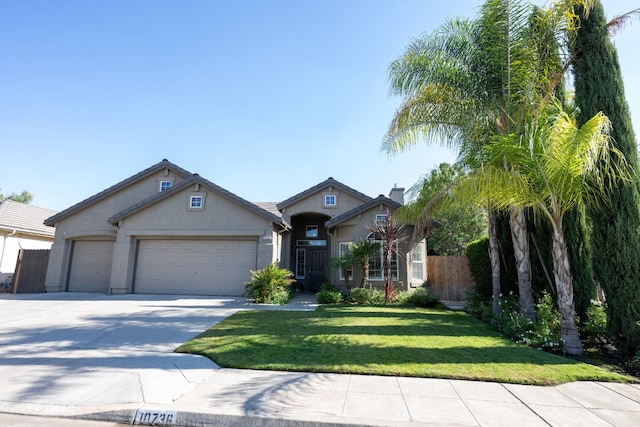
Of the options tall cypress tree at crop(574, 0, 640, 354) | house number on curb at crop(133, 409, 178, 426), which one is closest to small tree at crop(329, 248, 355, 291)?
tall cypress tree at crop(574, 0, 640, 354)

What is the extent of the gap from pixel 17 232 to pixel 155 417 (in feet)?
67.5

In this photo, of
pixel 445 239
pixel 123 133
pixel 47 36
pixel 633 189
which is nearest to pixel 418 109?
pixel 633 189

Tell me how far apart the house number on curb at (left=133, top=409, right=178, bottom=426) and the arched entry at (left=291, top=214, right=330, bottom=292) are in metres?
14.3

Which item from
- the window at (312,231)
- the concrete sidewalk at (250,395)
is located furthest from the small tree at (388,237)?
the concrete sidewalk at (250,395)

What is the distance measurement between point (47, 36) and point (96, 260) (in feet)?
33.2

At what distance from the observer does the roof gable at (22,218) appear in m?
17.3

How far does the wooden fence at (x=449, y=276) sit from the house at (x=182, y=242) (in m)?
1.04

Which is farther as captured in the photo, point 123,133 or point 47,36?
point 123,133

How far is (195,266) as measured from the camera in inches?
567

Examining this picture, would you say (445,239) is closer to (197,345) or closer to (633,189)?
(633,189)

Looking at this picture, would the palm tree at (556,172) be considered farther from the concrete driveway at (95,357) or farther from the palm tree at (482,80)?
the concrete driveway at (95,357)

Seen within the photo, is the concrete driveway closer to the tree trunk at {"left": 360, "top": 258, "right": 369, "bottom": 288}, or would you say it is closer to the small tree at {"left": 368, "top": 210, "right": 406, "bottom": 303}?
the tree trunk at {"left": 360, "top": 258, "right": 369, "bottom": 288}

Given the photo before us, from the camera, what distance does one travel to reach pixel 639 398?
432 centimetres

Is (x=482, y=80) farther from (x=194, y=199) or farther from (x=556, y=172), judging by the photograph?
(x=194, y=199)
